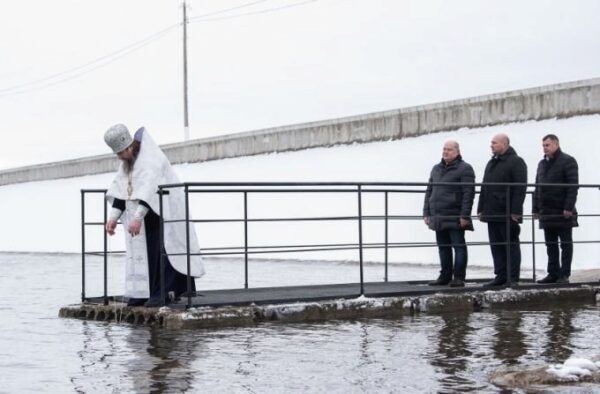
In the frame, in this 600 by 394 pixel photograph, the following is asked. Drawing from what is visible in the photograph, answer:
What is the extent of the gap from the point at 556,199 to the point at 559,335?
3.25m

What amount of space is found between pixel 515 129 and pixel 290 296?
6.37m

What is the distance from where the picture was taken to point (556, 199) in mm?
10766

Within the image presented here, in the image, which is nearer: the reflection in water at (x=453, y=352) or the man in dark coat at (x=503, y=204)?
the reflection in water at (x=453, y=352)

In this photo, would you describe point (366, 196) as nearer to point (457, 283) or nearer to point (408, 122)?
point (408, 122)

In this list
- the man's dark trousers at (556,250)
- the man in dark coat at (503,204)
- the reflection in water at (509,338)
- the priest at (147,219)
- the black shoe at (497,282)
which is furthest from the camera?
the man's dark trousers at (556,250)

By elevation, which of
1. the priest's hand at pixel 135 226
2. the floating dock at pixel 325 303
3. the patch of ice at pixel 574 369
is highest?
the priest's hand at pixel 135 226

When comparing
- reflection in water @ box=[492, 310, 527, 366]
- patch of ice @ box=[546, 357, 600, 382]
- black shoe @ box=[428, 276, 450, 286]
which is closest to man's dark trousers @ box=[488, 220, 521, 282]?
black shoe @ box=[428, 276, 450, 286]

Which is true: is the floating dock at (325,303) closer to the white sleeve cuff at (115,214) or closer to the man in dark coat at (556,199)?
the man in dark coat at (556,199)

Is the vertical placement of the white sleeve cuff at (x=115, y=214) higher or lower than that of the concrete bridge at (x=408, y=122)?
lower

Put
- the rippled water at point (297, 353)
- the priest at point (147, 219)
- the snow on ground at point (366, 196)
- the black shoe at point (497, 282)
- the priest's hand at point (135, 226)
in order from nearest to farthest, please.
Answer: the rippled water at point (297, 353)
the priest's hand at point (135, 226)
the priest at point (147, 219)
the black shoe at point (497, 282)
the snow on ground at point (366, 196)

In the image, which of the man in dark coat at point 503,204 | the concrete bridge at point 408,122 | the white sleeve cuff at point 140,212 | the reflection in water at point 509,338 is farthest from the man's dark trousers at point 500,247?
the concrete bridge at point 408,122

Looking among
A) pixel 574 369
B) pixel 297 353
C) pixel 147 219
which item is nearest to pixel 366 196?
pixel 147 219

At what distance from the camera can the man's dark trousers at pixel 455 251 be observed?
10.6 meters

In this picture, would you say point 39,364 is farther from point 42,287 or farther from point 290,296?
point 42,287
